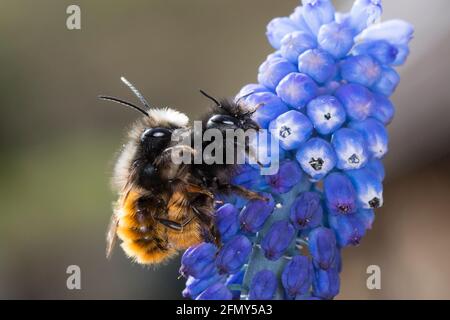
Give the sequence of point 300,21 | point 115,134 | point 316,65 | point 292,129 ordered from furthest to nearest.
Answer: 1. point 115,134
2. point 300,21
3. point 316,65
4. point 292,129

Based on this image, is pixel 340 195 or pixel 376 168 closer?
pixel 340 195

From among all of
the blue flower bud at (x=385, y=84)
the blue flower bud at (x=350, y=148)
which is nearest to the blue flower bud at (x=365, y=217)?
the blue flower bud at (x=350, y=148)

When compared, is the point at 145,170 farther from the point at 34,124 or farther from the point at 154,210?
the point at 34,124

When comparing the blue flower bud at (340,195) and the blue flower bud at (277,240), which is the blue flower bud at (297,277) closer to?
the blue flower bud at (277,240)

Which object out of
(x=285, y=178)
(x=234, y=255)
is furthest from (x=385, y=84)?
(x=234, y=255)

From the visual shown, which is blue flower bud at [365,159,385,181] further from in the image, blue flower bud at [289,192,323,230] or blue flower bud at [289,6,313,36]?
blue flower bud at [289,6,313,36]

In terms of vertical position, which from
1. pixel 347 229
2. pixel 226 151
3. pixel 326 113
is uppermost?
pixel 326 113

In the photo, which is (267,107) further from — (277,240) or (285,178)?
(277,240)
